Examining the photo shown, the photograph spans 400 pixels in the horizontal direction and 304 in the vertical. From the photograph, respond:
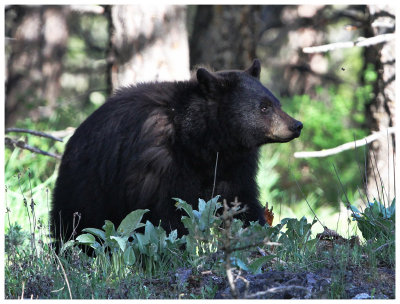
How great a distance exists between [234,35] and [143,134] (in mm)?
5659

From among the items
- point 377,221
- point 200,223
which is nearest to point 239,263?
point 200,223

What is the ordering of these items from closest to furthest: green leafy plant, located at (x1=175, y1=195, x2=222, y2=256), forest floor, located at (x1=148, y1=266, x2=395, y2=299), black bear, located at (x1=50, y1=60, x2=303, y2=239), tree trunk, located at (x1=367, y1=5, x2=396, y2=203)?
1. forest floor, located at (x1=148, y1=266, x2=395, y2=299)
2. green leafy plant, located at (x1=175, y1=195, x2=222, y2=256)
3. black bear, located at (x1=50, y1=60, x2=303, y2=239)
4. tree trunk, located at (x1=367, y1=5, x2=396, y2=203)

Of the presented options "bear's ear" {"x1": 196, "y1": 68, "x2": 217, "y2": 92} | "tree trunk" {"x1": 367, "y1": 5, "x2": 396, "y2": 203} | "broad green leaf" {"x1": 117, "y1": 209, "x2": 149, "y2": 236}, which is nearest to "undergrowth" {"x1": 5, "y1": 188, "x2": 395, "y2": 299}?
"broad green leaf" {"x1": 117, "y1": 209, "x2": 149, "y2": 236}

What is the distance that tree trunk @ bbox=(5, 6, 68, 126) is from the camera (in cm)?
1400

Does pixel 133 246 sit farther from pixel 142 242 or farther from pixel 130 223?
pixel 130 223

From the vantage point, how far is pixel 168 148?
5.02m

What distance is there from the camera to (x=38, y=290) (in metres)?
3.61

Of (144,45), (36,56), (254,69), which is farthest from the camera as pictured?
(36,56)

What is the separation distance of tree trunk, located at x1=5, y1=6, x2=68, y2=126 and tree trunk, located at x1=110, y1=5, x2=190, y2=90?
6172 mm

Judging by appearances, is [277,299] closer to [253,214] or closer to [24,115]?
[253,214]

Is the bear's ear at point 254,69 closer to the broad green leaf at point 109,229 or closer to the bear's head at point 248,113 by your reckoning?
the bear's head at point 248,113

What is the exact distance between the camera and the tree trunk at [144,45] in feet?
25.8

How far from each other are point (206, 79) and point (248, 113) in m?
0.49

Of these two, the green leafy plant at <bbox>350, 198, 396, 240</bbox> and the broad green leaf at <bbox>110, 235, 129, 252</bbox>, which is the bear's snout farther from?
the broad green leaf at <bbox>110, 235, 129, 252</bbox>
